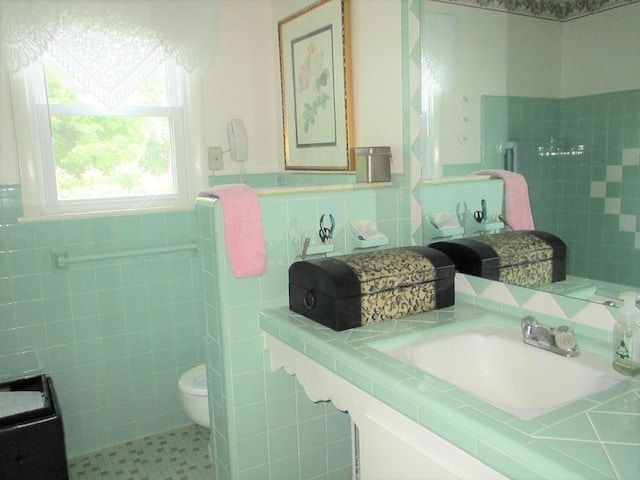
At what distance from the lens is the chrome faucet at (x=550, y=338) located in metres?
1.39

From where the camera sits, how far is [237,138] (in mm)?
2941

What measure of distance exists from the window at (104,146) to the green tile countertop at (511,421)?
1.72 meters

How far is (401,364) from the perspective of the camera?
4.44 feet

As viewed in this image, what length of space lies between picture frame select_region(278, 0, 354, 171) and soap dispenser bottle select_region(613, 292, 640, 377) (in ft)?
4.81

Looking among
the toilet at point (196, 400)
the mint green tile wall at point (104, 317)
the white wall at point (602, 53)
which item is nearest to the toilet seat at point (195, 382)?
the toilet at point (196, 400)

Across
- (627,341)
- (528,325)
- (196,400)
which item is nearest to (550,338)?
(528,325)

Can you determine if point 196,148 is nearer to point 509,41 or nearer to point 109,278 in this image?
point 109,278

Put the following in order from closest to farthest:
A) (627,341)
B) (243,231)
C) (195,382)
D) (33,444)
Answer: (627,341) → (243,231) → (33,444) → (195,382)

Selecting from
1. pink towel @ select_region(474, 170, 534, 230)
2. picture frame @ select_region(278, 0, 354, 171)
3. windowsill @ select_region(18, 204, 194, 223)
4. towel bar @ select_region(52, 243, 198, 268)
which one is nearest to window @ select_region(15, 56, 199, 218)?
windowsill @ select_region(18, 204, 194, 223)

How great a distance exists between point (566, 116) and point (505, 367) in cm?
70

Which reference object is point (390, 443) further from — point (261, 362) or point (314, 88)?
point (314, 88)

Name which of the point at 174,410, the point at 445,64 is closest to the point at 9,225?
the point at 174,410

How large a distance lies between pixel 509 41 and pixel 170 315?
211cm

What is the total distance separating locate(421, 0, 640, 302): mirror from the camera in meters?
1.38
